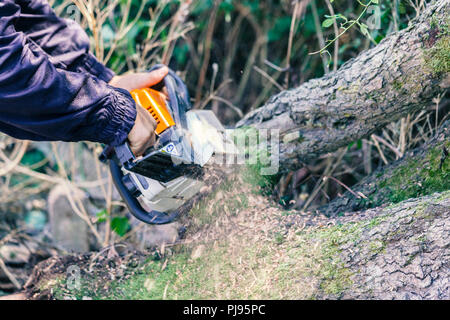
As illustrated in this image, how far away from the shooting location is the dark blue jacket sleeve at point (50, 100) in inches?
50.1

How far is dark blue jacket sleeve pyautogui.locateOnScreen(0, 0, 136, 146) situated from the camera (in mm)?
1271

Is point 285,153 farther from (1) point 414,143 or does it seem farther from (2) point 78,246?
(2) point 78,246

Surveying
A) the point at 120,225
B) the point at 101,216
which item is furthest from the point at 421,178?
the point at 101,216

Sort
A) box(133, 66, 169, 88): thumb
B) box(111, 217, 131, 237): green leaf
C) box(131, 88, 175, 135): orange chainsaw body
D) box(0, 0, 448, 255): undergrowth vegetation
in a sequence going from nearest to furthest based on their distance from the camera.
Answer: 1. box(131, 88, 175, 135): orange chainsaw body
2. box(133, 66, 169, 88): thumb
3. box(0, 0, 448, 255): undergrowth vegetation
4. box(111, 217, 131, 237): green leaf

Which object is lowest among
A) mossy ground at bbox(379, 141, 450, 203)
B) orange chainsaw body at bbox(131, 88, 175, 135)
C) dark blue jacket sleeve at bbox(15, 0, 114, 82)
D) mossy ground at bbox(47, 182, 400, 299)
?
mossy ground at bbox(47, 182, 400, 299)

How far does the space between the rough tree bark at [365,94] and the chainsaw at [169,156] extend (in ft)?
0.91

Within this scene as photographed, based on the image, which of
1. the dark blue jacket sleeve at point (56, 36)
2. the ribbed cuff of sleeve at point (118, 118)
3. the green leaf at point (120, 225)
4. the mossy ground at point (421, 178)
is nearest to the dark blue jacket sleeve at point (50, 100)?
the ribbed cuff of sleeve at point (118, 118)

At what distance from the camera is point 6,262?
102 inches

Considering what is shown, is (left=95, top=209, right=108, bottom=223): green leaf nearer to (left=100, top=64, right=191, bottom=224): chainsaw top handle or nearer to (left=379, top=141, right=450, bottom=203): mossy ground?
(left=100, top=64, right=191, bottom=224): chainsaw top handle

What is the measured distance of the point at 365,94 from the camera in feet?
4.92

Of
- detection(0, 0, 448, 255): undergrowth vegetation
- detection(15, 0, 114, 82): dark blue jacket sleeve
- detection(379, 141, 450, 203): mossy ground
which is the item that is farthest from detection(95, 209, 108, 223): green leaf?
detection(379, 141, 450, 203): mossy ground

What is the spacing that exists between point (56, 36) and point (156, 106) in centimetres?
55

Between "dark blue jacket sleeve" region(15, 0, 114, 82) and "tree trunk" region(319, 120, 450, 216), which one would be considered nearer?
"tree trunk" region(319, 120, 450, 216)

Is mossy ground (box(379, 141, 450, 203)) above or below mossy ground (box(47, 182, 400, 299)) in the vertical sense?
above
